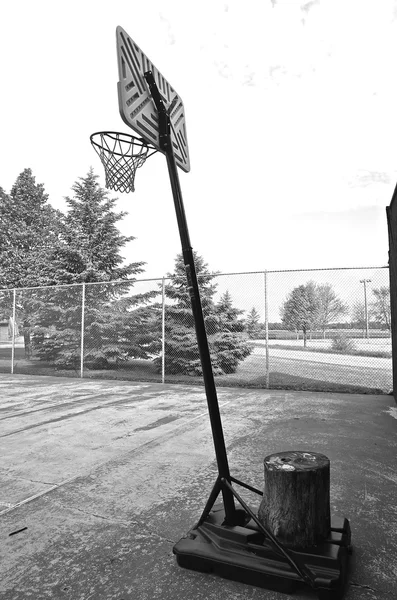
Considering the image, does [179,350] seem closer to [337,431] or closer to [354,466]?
[337,431]

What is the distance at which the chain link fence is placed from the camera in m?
8.59

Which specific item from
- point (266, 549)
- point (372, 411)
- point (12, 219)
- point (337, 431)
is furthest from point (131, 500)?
point (12, 219)

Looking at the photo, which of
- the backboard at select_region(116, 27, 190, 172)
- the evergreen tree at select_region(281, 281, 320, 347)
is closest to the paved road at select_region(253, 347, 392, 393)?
the evergreen tree at select_region(281, 281, 320, 347)

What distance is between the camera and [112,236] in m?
15.8

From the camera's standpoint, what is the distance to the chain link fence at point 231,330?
859cm

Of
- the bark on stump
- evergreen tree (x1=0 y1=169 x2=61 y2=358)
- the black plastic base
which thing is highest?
evergreen tree (x1=0 y1=169 x2=61 y2=358)

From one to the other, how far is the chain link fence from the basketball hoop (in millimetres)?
6306

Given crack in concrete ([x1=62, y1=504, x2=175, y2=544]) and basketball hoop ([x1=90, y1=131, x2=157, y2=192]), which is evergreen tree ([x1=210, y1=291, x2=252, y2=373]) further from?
crack in concrete ([x1=62, y1=504, x2=175, y2=544])

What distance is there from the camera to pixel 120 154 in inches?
107

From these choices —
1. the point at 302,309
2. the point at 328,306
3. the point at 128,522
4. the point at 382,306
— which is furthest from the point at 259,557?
the point at 302,309

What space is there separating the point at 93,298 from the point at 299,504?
1194 centimetres

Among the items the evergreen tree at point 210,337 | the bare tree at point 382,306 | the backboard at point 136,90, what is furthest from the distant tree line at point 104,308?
the backboard at point 136,90

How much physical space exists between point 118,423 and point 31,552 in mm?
3233

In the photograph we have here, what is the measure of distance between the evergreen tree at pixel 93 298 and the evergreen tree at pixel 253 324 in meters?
2.85
